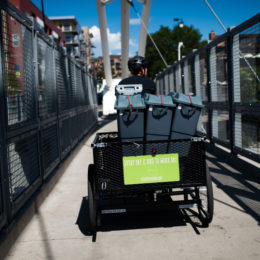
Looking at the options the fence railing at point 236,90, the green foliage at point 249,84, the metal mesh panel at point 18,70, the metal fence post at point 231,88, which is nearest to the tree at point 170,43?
the fence railing at point 236,90

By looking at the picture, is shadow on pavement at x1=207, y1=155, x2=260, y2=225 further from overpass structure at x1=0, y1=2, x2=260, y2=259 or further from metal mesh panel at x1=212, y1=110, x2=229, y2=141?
metal mesh panel at x1=212, y1=110, x2=229, y2=141

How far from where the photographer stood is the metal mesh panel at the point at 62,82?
7425 millimetres

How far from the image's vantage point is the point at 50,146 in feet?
20.5

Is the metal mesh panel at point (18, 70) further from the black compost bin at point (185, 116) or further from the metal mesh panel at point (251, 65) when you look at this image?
the metal mesh panel at point (251, 65)

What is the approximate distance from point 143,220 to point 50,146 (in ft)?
8.90

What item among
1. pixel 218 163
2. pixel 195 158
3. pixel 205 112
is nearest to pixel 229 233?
pixel 195 158

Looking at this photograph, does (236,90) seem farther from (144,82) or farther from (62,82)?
(62,82)

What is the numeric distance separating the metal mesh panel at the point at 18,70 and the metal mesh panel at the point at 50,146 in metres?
0.91

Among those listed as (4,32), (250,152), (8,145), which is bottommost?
(250,152)

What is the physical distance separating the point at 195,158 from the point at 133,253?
Result: 1087 millimetres

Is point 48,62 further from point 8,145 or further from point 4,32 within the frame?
point 8,145

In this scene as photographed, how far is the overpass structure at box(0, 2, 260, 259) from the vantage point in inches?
135

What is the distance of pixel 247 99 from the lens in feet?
21.0

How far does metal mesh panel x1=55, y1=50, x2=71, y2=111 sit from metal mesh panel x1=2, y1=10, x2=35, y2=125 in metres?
2.26
